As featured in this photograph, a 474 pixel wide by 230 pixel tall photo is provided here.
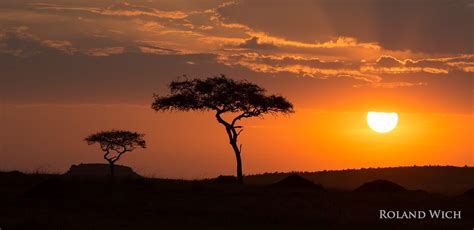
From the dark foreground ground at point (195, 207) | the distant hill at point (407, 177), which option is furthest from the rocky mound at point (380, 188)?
the distant hill at point (407, 177)

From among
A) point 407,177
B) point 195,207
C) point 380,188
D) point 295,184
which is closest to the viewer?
point 195,207

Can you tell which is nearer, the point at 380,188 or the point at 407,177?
the point at 380,188

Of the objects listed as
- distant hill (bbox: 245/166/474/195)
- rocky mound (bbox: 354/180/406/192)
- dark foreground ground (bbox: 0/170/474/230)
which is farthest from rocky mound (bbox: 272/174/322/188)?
distant hill (bbox: 245/166/474/195)

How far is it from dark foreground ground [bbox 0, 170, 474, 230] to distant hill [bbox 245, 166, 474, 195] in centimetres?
3483

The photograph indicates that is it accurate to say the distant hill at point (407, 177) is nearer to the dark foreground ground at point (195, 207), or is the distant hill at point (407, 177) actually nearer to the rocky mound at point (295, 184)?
the rocky mound at point (295, 184)

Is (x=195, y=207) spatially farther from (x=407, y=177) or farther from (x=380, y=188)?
(x=407, y=177)

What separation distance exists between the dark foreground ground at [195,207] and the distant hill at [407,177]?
114ft

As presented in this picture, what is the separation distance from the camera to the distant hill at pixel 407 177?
3332 inches

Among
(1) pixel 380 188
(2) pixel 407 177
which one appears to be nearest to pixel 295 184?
(1) pixel 380 188

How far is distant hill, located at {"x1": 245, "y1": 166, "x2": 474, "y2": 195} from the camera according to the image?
278 feet

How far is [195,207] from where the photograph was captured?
3741 cm

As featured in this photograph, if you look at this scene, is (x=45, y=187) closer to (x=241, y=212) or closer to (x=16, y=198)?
(x=16, y=198)

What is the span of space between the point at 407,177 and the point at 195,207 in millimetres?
62007

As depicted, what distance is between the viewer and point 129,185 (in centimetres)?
4853
